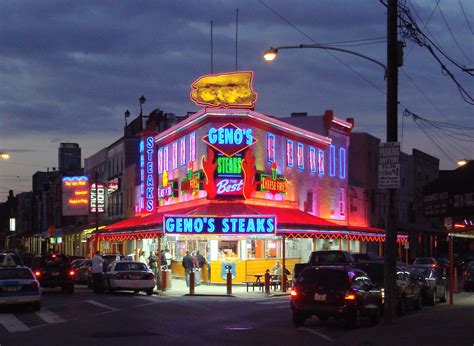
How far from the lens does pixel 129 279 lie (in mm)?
32344

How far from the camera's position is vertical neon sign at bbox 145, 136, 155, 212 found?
156ft

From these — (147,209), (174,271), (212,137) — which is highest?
(212,137)

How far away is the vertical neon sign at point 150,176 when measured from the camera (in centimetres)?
4753

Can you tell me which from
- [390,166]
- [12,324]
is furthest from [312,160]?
[12,324]

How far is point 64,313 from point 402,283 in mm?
10073

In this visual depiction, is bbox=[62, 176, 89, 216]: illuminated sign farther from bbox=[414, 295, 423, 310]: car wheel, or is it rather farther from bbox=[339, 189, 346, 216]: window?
bbox=[414, 295, 423, 310]: car wheel

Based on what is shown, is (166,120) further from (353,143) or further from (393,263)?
(393,263)

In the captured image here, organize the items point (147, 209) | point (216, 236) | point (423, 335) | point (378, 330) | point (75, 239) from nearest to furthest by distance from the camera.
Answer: point (423, 335), point (378, 330), point (216, 236), point (147, 209), point (75, 239)

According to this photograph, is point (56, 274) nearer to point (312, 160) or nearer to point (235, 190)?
point (235, 190)

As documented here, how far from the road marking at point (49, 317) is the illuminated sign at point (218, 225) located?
13.7 metres

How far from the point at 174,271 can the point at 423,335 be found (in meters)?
28.6

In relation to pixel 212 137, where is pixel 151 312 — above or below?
Answer: below

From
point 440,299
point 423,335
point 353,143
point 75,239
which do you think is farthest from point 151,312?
point 75,239

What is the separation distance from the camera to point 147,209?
156 feet
